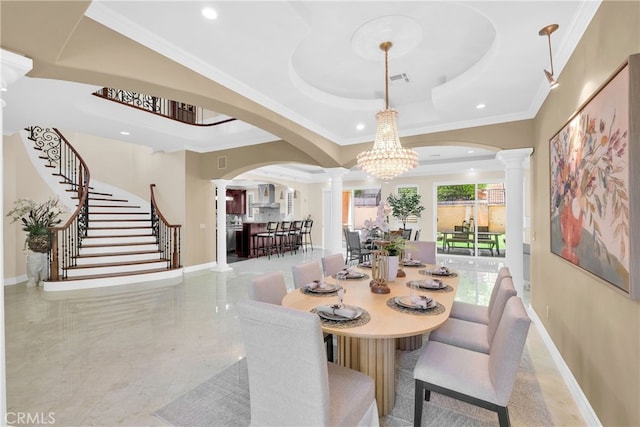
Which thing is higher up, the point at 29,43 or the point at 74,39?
the point at 74,39

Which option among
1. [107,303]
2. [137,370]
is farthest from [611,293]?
[107,303]

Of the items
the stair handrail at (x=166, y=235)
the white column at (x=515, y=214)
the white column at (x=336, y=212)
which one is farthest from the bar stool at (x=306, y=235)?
the white column at (x=515, y=214)

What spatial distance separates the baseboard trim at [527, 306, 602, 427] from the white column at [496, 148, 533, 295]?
98 cm

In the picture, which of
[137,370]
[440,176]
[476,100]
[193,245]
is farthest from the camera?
[440,176]

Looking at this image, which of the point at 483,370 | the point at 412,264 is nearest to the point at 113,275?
the point at 412,264

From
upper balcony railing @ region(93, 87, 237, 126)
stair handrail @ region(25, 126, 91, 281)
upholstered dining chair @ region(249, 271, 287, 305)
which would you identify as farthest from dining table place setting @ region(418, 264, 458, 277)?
stair handrail @ region(25, 126, 91, 281)

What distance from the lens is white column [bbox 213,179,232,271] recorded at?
674 centimetres

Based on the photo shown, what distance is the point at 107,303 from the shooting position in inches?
165

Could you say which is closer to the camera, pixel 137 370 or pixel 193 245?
pixel 137 370

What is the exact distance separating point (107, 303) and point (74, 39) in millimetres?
3617

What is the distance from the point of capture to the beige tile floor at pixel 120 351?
6.60 feet

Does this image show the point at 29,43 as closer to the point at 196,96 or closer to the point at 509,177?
the point at 196,96

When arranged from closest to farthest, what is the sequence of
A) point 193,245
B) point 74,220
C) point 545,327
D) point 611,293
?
point 611,293 < point 545,327 < point 74,220 < point 193,245

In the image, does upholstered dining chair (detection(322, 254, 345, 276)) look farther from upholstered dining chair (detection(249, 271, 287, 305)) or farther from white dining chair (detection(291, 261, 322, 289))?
upholstered dining chair (detection(249, 271, 287, 305))
